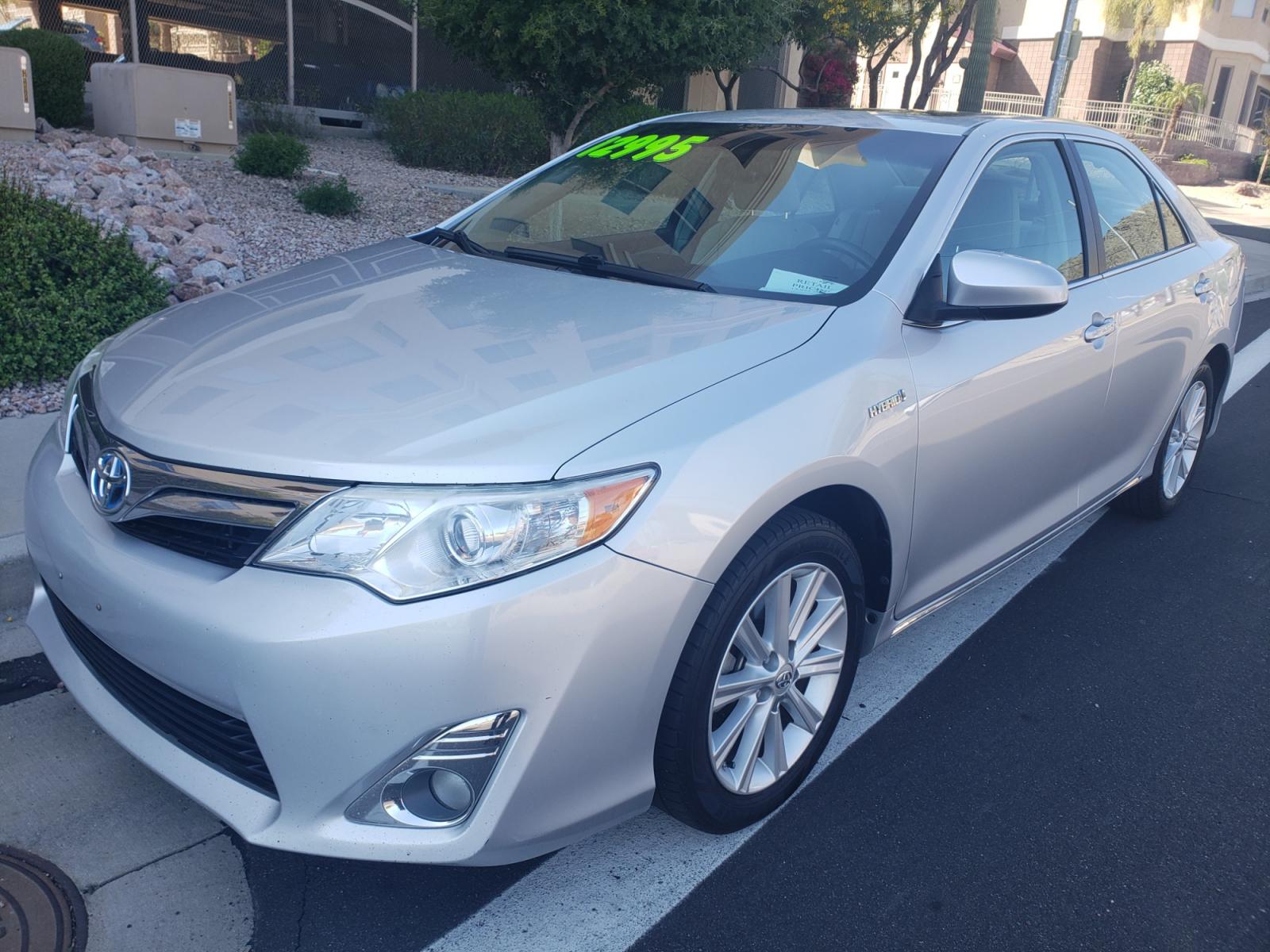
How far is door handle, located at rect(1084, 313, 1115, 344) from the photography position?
11.7ft

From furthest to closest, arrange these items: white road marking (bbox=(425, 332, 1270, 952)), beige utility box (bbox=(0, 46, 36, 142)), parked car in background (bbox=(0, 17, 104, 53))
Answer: parked car in background (bbox=(0, 17, 104, 53)) → beige utility box (bbox=(0, 46, 36, 142)) → white road marking (bbox=(425, 332, 1270, 952))

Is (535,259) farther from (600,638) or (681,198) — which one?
(600,638)

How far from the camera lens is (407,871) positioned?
2.51 m

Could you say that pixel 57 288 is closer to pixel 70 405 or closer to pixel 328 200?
pixel 70 405

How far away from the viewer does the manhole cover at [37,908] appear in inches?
87.7

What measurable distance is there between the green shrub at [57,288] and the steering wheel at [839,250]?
3.85m

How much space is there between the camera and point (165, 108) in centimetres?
1003

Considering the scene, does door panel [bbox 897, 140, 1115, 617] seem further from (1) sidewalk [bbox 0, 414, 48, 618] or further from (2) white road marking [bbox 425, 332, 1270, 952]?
(1) sidewalk [bbox 0, 414, 48, 618]

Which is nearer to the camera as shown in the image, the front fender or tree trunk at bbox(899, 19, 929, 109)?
the front fender

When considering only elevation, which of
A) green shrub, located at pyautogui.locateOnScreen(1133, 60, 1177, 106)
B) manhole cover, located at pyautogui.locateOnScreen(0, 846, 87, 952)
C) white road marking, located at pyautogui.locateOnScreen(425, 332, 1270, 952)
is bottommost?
white road marking, located at pyautogui.locateOnScreen(425, 332, 1270, 952)

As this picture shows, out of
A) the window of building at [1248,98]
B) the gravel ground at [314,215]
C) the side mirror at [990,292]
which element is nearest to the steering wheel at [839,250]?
the side mirror at [990,292]

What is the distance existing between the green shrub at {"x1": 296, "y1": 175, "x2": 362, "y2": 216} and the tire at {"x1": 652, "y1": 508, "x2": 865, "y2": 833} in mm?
7093

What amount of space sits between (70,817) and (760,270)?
2.27 metres

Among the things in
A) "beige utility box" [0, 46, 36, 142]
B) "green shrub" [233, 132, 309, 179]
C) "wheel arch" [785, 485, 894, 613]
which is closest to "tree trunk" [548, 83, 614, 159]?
"green shrub" [233, 132, 309, 179]
